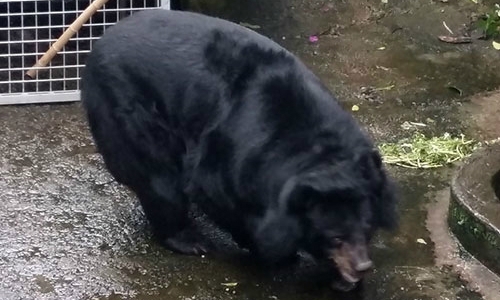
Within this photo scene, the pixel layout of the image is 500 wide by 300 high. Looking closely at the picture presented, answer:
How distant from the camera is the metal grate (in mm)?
5719

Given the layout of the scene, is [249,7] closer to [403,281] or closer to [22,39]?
[22,39]

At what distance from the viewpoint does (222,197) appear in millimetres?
4191

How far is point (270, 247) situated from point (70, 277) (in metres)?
0.92

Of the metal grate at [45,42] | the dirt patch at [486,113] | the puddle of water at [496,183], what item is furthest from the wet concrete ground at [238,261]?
the puddle of water at [496,183]

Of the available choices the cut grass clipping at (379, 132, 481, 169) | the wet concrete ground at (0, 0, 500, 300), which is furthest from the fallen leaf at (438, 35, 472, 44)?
the cut grass clipping at (379, 132, 481, 169)

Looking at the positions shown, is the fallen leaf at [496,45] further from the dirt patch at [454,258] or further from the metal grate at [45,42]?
the metal grate at [45,42]

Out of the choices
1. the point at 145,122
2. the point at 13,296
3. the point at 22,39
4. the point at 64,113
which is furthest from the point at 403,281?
the point at 22,39

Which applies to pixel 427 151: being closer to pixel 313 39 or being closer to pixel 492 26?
pixel 313 39

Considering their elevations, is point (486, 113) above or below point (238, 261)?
above

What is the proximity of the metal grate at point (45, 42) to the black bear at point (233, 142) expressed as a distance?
1.37 meters

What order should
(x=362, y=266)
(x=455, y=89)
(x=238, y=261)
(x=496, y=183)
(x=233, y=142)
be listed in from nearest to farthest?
1. (x=362, y=266)
2. (x=233, y=142)
3. (x=238, y=261)
4. (x=496, y=183)
5. (x=455, y=89)

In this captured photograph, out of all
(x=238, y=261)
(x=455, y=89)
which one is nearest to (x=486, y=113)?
(x=455, y=89)

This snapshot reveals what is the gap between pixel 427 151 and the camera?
17.3 ft

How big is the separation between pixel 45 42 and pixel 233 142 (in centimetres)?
219
